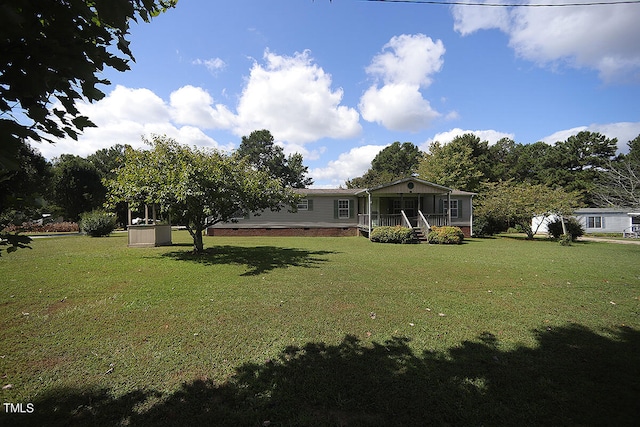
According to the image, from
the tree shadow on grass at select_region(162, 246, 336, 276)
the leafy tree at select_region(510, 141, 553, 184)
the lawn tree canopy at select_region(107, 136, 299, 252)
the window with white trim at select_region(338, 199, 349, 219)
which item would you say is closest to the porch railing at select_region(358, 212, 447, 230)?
the window with white trim at select_region(338, 199, 349, 219)

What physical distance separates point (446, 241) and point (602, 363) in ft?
44.6

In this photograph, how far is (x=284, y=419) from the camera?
2432 mm

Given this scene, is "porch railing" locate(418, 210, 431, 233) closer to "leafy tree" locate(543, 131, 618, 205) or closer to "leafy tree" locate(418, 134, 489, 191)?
"leafy tree" locate(418, 134, 489, 191)

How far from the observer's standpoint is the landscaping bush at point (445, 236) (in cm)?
A: 1647

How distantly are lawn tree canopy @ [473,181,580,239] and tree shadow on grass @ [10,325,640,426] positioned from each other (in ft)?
64.3

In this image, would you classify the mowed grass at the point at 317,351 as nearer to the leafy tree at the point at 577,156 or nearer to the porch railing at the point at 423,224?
the porch railing at the point at 423,224

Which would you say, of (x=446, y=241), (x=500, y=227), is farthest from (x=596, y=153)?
(x=446, y=241)

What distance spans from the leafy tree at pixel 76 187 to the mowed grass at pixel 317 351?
32871 millimetres

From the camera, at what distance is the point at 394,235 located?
55.3 ft

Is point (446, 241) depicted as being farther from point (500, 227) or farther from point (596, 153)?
point (596, 153)

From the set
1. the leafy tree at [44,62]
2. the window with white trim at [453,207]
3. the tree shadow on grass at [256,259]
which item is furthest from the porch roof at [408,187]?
the leafy tree at [44,62]

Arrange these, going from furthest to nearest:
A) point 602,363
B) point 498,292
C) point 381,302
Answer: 1. point 498,292
2. point 381,302
3. point 602,363

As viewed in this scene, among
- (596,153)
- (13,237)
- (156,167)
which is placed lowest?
(13,237)

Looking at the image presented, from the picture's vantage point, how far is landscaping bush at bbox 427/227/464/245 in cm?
1647
